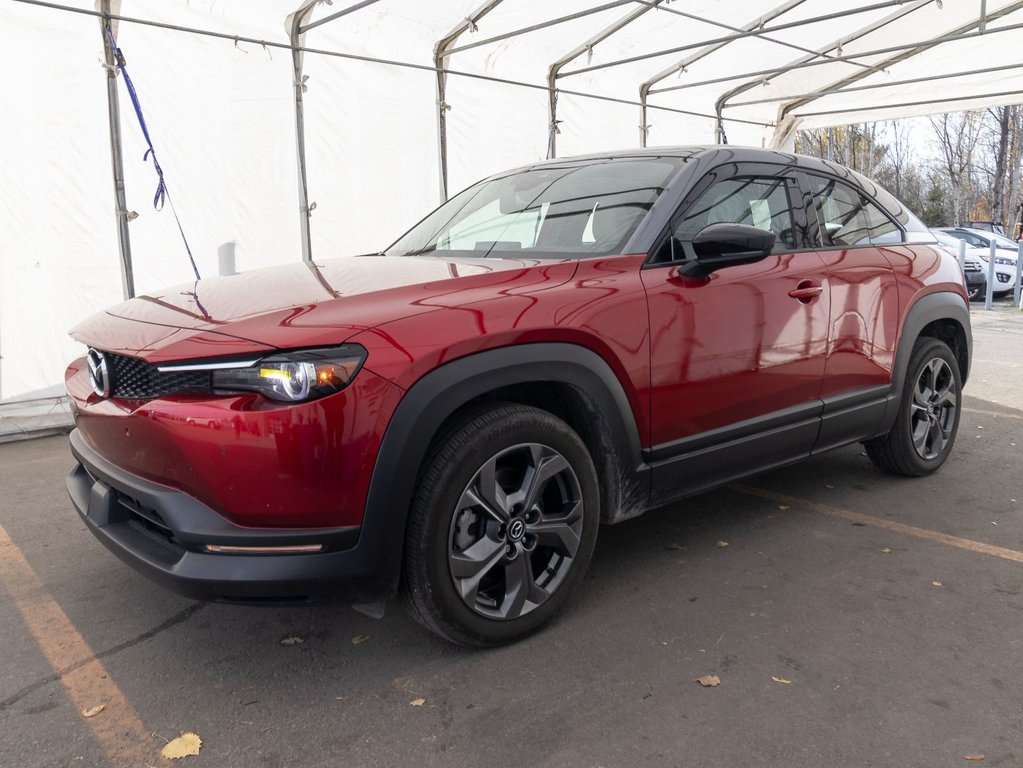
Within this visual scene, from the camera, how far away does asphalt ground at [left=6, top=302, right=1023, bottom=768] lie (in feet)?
7.30

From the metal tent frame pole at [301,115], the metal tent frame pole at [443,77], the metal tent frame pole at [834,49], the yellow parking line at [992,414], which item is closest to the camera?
the yellow parking line at [992,414]

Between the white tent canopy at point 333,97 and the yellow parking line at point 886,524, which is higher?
the white tent canopy at point 333,97

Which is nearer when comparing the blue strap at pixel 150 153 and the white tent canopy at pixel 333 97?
the white tent canopy at pixel 333 97

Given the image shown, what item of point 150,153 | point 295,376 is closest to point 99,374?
point 295,376

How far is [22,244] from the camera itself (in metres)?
6.12

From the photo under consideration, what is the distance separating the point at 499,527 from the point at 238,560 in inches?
31.2

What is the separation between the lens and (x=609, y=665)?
2.63m

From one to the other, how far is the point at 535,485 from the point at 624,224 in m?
1.11

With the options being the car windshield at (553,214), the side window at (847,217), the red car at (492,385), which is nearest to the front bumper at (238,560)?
the red car at (492,385)

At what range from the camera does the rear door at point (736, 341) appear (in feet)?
9.93

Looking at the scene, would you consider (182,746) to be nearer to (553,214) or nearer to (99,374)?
(99,374)

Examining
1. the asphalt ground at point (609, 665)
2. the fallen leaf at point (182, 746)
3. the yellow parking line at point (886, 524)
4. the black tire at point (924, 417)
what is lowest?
the yellow parking line at point (886, 524)

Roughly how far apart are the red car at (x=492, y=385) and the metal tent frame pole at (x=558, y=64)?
6.16 meters

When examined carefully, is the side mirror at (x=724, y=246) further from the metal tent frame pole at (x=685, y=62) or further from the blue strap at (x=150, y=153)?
the metal tent frame pole at (x=685, y=62)
